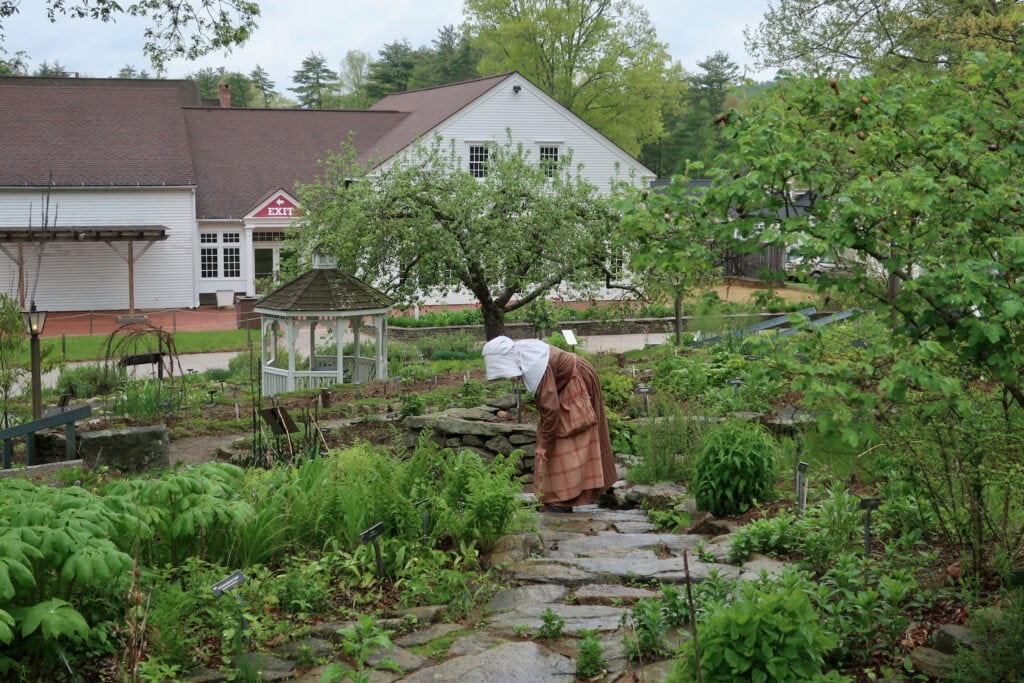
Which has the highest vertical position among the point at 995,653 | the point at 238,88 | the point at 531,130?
the point at 238,88

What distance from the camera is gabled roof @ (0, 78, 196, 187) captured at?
31750 millimetres

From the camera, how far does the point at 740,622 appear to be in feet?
14.5

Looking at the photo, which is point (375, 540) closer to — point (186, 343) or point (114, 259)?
point (186, 343)

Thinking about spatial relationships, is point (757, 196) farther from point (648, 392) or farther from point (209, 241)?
point (209, 241)

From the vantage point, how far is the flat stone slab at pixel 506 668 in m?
4.98

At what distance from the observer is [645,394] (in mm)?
12711

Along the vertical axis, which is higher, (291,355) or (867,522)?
(291,355)

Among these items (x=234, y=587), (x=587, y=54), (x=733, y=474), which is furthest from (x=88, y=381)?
(x=587, y=54)

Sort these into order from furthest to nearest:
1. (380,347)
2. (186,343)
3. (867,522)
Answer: (186,343) < (380,347) < (867,522)

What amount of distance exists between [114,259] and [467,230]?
1932 centimetres

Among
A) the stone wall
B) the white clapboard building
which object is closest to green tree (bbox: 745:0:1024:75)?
the white clapboard building

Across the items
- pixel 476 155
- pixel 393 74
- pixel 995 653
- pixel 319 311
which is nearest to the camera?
→ pixel 995 653

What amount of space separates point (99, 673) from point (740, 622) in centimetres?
294

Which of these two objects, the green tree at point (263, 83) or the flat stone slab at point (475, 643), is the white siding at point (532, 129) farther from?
the green tree at point (263, 83)
